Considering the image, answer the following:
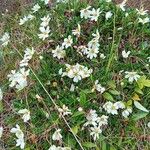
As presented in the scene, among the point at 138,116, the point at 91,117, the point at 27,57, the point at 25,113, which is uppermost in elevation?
the point at 27,57

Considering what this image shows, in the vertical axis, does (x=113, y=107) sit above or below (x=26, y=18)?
below

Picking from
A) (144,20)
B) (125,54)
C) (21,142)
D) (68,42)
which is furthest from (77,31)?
(21,142)

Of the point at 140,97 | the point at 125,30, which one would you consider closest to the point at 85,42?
the point at 125,30

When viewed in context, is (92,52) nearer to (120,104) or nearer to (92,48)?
(92,48)

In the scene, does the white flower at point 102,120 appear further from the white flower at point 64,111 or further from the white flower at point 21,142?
the white flower at point 21,142

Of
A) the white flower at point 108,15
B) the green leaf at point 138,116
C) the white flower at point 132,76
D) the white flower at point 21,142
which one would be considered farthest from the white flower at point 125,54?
the white flower at point 21,142

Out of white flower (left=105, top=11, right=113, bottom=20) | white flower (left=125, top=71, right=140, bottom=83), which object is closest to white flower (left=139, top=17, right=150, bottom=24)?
white flower (left=105, top=11, right=113, bottom=20)
